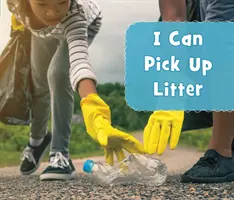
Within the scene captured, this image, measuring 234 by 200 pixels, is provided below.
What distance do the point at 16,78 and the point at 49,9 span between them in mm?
362

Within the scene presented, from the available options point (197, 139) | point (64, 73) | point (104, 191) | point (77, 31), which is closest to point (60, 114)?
point (64, 73)

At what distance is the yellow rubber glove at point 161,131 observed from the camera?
1.29m

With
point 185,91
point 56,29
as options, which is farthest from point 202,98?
point 56,29

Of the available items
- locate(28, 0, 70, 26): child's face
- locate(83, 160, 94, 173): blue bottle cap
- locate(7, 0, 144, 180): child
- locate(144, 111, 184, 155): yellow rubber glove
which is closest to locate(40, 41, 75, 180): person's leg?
locate(7, 0, 144, 180): child

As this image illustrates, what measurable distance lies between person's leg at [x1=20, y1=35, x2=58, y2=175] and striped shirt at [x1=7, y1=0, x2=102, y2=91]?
0.09 m

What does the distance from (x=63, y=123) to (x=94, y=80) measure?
0.33 meters

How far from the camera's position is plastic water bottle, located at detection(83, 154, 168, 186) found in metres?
1.37

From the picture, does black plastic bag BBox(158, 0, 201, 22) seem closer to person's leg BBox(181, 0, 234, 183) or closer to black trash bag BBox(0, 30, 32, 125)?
person's leg BBox(181, 0, 234, 183)

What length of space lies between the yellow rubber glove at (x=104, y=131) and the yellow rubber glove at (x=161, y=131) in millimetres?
30

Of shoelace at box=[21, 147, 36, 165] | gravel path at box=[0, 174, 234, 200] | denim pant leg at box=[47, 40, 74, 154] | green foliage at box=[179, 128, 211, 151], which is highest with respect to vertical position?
denim pant leg at box=[47, 40, 74, 154]

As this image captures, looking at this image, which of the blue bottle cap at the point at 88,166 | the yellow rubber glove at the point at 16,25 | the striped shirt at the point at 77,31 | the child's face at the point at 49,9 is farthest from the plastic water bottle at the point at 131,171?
the yellow rubber glove at the point at 16,25

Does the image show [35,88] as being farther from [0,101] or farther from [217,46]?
[217,46]

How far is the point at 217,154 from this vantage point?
1.39m

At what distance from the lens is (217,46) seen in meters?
1.27
